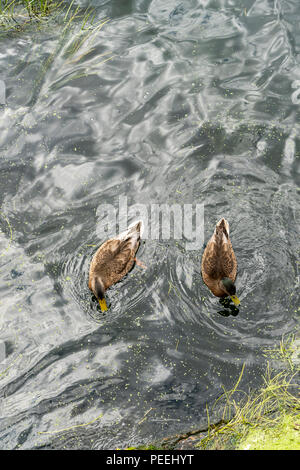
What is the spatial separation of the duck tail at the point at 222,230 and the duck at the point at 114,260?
0.99 metres

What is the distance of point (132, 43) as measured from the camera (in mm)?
7375

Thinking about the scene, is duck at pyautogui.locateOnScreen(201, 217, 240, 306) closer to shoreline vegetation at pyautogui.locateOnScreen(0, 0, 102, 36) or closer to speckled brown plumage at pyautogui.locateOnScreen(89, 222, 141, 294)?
speckled brown plumage at pyautogui.locateOnScreen(89, 222, 141, 294)

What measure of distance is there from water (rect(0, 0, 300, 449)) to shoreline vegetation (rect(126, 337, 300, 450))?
10 cm

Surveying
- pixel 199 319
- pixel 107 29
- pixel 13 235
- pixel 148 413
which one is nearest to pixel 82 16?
pixel 107 29

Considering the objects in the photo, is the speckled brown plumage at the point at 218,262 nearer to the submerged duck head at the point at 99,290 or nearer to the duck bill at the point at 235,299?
the duck bill at the point at 235,299

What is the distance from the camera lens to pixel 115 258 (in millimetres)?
5516

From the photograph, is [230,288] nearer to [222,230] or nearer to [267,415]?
[222,230]

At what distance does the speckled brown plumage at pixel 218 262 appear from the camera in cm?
533

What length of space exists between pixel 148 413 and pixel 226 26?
20.2ft

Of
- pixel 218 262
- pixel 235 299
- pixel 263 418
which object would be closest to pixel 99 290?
pixel 218 262

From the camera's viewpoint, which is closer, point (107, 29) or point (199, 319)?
point (199, 319)
